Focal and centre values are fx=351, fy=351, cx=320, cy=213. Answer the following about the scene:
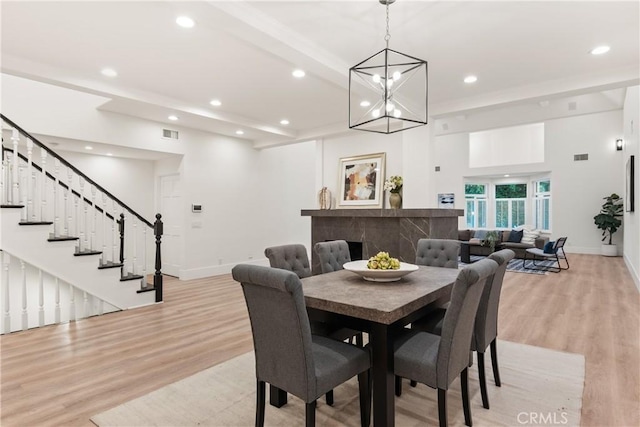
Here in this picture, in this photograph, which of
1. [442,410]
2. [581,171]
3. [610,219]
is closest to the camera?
[442,410]

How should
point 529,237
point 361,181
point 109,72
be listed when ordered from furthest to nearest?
1. point 529,237
2. point 361,181
3. point 109,72

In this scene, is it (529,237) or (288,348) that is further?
(529,237)

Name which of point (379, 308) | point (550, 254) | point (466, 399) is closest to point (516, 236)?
point (550, 254)

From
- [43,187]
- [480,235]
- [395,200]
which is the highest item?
[43,187]

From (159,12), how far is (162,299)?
3.69m

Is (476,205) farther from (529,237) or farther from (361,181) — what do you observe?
(361,181)

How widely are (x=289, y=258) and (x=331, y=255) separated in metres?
0.51

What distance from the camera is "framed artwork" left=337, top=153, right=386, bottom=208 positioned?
619 cm

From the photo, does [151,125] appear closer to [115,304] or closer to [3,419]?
[115,304]

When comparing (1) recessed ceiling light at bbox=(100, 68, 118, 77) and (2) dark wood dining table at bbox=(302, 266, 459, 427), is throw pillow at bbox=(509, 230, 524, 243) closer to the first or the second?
(2) dark wood dining table at bbox=(302, 266, 459, 427)

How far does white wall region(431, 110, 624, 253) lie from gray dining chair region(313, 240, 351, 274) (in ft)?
32.0

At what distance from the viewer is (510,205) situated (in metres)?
12.8

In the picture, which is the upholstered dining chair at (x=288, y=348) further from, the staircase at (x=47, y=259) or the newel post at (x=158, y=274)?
the newel post at (x=158, y=274)

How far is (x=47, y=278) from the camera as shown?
4805mm
